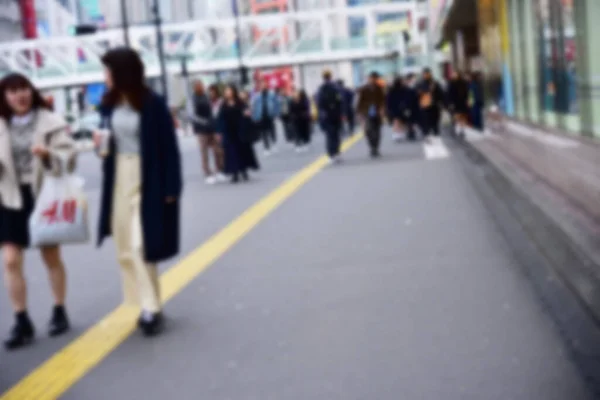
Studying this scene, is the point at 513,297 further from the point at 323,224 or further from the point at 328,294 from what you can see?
the point at 323,224

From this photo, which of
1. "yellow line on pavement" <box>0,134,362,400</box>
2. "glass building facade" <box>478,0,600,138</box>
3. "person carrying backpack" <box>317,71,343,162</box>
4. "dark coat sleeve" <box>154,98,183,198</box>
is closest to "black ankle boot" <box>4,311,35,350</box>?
"yellow line on pavement" <box>0,134,362,400</box>

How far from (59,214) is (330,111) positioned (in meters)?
16.0

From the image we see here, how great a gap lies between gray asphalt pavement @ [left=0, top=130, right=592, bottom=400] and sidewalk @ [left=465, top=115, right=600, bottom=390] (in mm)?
159

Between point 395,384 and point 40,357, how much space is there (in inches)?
84.6

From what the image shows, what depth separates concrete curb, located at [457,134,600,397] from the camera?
5.87 m

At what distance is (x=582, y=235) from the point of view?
8617 mm

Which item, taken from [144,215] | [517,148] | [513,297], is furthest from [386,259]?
[517,148]

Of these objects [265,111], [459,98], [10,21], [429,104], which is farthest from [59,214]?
[10,21]

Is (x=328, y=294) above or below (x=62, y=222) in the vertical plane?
below

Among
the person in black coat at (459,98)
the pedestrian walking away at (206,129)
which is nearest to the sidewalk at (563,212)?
the pedestrian walking away at (206,129)

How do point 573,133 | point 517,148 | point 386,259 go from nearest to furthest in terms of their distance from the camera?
1. point 386,259
2. point 573,133
3. point 517,148

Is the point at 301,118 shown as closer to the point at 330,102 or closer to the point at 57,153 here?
the point at 330,102

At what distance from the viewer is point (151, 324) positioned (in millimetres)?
7008

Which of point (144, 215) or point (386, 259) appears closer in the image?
point (144, 215)
